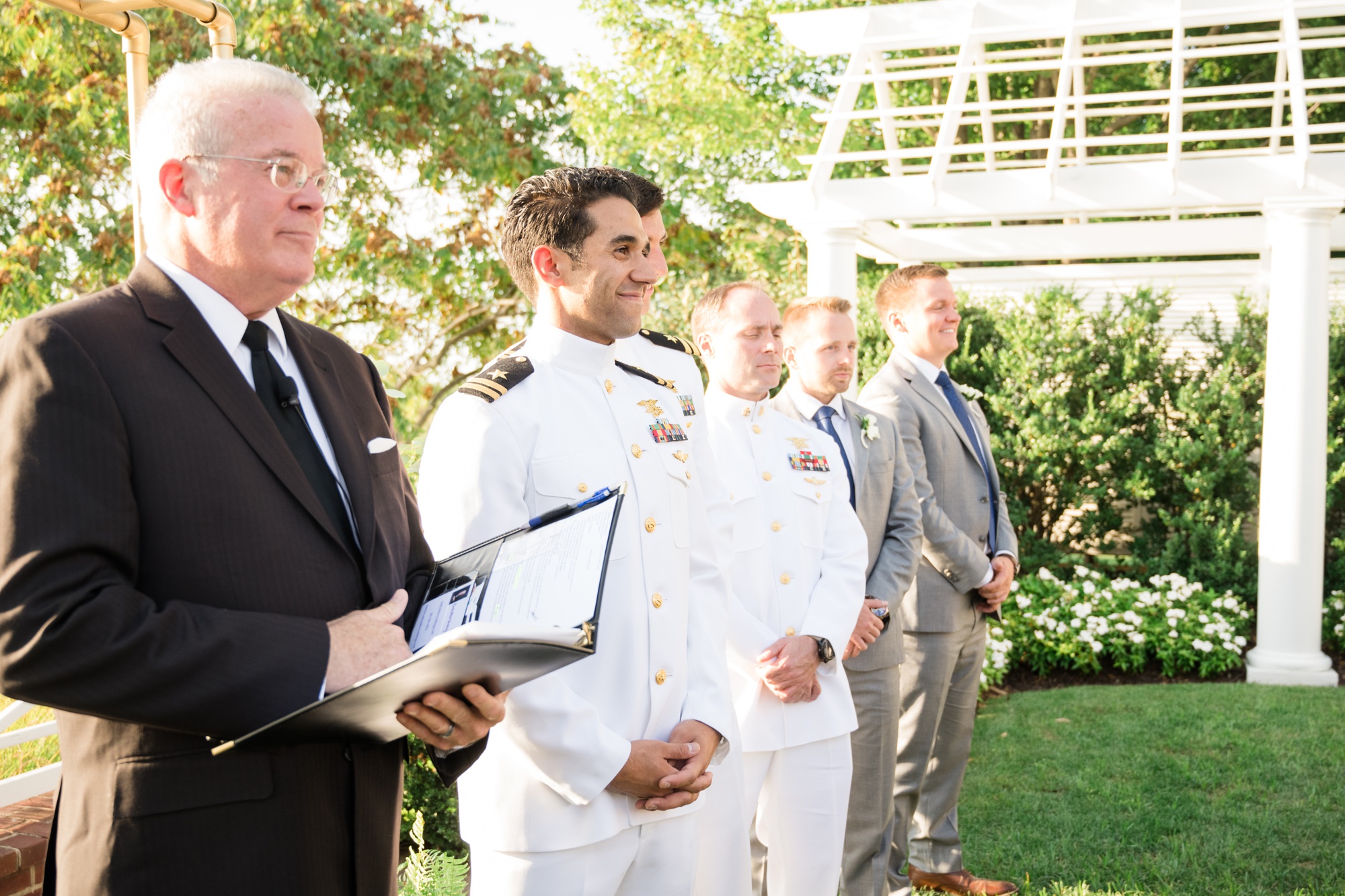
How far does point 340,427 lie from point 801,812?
85.7 inches

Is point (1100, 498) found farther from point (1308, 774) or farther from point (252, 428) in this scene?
point (252, 428)

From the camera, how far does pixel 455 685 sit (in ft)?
5.46

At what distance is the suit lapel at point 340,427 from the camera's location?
1.87 metres

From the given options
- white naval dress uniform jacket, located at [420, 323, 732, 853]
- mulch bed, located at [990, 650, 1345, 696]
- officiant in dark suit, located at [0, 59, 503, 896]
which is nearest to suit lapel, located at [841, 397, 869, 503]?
white naval dress uniform jacket, located at [420, 323, 732, 853]

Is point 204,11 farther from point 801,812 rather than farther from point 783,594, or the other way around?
point 801,812

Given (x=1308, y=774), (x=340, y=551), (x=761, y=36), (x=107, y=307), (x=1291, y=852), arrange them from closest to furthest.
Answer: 1. (x=107, y=307)
2. (x=340, y=551)
3. (x=1291, y=852)
4. (x=1308, y=774)
5. (x=761, y=36)

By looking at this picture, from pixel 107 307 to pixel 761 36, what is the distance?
14.5 meters

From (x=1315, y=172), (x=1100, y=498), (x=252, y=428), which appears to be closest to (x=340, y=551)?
(x=252, y=428)

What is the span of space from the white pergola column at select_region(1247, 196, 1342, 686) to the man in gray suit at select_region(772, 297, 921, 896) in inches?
189

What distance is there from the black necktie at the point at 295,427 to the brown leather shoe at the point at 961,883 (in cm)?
355

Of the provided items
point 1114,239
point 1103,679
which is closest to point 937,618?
point 1103,679

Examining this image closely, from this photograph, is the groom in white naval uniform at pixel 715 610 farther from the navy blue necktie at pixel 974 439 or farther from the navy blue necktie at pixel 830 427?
the navy blue necktie at pixel 974 439

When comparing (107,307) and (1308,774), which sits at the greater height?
(107,307)

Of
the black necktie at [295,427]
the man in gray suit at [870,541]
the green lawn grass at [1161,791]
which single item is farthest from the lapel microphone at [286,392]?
the green lawn grass at [1161,791]
